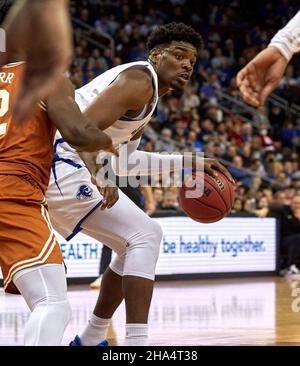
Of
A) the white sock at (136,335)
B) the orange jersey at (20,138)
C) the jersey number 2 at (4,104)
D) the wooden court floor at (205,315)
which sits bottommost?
the wooden court floor at (205,315)

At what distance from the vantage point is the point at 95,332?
467 centimetres

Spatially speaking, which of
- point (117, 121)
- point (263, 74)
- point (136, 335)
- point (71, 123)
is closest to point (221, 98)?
point (117, 121)

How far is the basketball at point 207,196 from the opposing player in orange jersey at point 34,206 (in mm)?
1509

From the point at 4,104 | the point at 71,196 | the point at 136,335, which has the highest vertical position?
the point at 4,104

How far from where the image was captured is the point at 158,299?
822cm

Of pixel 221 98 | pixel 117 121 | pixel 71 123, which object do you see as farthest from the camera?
pixel 221 98

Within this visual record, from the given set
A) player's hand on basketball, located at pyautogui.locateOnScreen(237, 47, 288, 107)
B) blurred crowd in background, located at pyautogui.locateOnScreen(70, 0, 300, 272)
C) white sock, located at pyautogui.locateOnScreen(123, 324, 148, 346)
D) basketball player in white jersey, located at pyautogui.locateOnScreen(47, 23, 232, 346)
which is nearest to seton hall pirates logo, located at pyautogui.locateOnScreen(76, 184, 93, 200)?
basketball player in white jersey, located at pyautogui.locateOnScreen(47, 23, 232, 346)

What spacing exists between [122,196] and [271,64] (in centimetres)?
187

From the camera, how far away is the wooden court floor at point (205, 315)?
5.23m

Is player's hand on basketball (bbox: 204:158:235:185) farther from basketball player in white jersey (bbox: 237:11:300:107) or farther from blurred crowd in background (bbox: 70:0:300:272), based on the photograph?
blurred crowd in background (bbox: 70:0:300:272)

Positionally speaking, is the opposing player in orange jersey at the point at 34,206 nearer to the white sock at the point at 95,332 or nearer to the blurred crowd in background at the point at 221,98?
the white sock at the point at 95,332

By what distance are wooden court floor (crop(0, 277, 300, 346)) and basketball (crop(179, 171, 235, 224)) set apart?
0.81 meters

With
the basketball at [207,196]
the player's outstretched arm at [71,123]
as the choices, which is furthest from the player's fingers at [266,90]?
the basketball at [207,196]

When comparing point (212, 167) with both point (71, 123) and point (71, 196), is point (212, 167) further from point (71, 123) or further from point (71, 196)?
point (71, 123)
